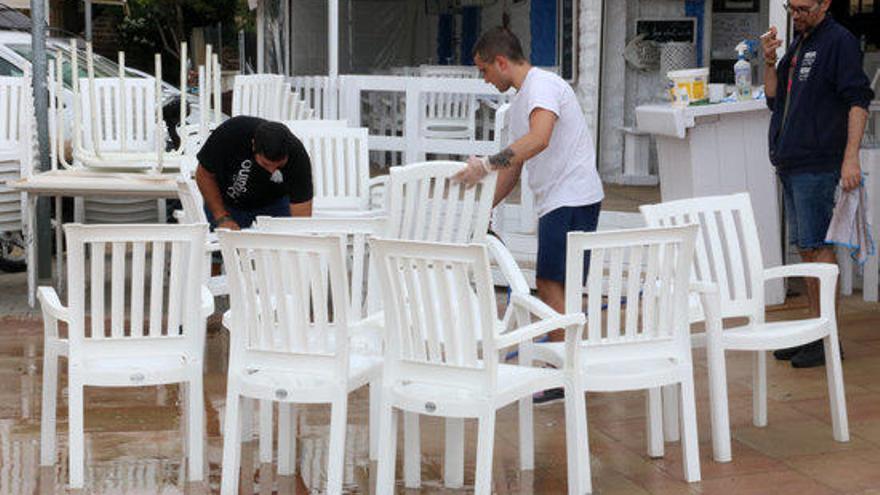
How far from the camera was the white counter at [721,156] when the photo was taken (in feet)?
29.4

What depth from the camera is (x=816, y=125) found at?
300 inches

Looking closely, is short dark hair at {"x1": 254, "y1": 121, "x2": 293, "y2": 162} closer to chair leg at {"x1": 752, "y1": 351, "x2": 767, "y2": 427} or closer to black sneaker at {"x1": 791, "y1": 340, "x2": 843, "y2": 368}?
chair leg at {"x1": 752, "y1": 351, "x2": 767, "y2": 427}

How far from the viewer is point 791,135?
768 centimetres

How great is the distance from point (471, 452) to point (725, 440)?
1.04 meters

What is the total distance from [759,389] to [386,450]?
201 centimetres

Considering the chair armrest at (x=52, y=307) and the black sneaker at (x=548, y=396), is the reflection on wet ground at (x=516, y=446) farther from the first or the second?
the chair armrest at (x=52, y=307)

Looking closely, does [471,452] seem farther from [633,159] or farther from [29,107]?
[633,159]

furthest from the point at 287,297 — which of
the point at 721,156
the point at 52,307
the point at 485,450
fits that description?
the point at 721,156

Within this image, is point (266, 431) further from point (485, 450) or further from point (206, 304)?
point (485, 450)

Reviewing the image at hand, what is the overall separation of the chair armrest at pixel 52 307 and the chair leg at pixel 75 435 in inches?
10.6

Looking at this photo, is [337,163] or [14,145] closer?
[337,163]

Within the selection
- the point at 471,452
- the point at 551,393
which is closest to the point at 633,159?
the point at 551,393

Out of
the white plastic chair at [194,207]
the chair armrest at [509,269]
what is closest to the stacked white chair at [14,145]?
the white plastic chair at [194,207]

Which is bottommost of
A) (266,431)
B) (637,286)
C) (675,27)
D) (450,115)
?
(266,431)
